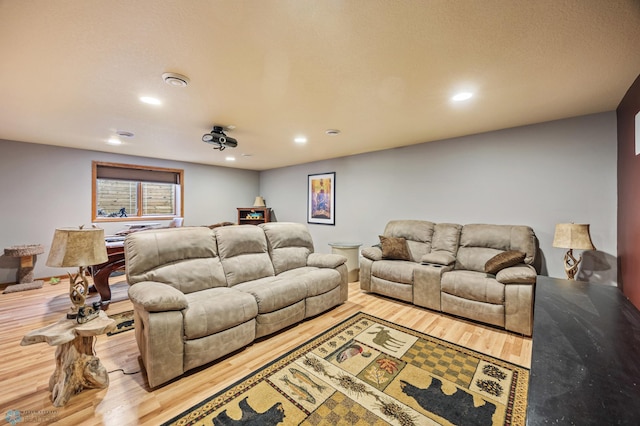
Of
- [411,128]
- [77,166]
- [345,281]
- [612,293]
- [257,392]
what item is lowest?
[257,392]

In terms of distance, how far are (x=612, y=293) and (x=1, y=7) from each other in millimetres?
3973

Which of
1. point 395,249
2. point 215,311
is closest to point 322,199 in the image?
point 395,249

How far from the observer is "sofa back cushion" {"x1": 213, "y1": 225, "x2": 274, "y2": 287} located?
9.64 ft

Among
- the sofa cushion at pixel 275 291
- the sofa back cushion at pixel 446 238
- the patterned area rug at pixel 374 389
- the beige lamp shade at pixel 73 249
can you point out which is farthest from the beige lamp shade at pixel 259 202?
the beige lamp shade at pixel 73 249

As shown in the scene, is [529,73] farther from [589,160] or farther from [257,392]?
[257,392]

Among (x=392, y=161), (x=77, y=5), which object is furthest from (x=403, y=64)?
(x=392, y=161)

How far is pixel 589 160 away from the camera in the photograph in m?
2.95

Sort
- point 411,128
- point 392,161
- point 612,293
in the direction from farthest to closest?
point 392,161 → point 411,128 → point 612,293

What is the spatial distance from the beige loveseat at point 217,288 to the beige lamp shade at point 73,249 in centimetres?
44

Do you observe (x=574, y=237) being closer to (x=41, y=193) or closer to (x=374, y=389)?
(x=374, y=389)

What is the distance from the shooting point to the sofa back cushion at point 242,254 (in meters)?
2.94

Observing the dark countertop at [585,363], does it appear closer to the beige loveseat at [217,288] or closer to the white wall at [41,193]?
the beige loveseat at [217,288]

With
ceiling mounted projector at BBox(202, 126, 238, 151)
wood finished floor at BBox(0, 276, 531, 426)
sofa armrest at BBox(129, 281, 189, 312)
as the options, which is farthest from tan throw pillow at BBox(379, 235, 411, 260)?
sofa armrest at BBox(129, 281, 189, 312)

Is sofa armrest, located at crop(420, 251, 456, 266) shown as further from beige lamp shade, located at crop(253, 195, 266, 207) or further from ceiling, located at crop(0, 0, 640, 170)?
beige lamp shade, located at crop(253, 195, 266, 207)
